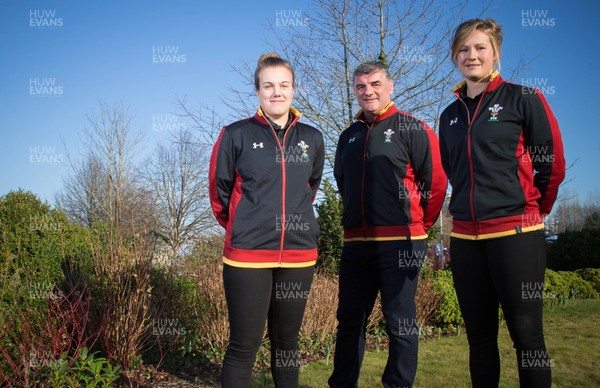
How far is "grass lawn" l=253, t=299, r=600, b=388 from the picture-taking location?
443 centimetres

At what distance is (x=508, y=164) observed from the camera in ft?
8.57

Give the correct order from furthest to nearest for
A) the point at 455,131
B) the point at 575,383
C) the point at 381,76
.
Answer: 1. the point at 575,383
2. the point at 381,76
3. the point at 455,131

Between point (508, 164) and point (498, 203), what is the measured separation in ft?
0.76

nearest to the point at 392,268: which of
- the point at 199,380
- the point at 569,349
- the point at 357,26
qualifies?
the point at 199,380

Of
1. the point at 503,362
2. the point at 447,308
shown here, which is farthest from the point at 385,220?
the point at 447,308

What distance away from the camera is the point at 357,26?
1006 centimetres

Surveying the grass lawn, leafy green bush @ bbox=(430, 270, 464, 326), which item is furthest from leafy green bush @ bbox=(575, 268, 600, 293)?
leafy green bush @ bbox=(430, 270, 464, 326)

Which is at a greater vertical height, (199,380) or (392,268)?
(392,268)

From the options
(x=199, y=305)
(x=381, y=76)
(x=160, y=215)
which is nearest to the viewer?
(x=381, y=76)

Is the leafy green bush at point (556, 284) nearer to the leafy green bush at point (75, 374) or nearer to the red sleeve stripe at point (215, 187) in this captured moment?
the red sleeve stripe at point (215, 187)

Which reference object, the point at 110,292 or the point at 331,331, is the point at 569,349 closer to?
the point at 331,331

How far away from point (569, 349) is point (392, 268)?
3924mm

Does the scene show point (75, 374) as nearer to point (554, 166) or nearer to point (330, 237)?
point (554, 166)

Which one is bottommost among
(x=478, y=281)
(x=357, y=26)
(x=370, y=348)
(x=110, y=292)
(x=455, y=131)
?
(x=370, y=348)
